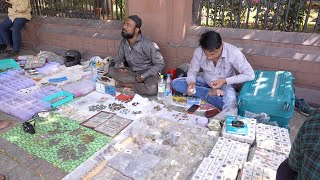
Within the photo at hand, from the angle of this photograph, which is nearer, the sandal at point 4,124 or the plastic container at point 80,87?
the sandal at point 4,124

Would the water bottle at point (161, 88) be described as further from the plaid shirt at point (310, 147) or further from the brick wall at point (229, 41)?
the plaid shirt at point (310, 147)

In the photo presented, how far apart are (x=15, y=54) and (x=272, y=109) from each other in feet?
20.6

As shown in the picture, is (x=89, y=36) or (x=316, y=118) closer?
(x=316, y=118)

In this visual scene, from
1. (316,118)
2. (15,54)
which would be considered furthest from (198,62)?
(15,54)

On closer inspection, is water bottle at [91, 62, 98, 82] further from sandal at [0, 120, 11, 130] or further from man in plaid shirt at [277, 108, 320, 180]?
man in plaid shirt at [277, 108, 320, 180]

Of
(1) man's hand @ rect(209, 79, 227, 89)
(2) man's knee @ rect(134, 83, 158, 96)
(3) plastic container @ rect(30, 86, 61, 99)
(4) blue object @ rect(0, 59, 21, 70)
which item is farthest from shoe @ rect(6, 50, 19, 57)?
(1) man's hand @ rect(209, 79, 227, 89)

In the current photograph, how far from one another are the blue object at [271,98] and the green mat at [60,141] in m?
1.76

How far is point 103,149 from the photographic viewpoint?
2795mm

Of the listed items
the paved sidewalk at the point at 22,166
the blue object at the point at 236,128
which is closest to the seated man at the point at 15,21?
the paved sidewalk at the point at 22,166

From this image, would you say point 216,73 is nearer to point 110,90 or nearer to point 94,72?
point 110,90

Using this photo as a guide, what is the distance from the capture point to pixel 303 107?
3637mm

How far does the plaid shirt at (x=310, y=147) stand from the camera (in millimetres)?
1117

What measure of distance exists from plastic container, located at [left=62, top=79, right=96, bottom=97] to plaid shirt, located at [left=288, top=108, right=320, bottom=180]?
3.54 meters

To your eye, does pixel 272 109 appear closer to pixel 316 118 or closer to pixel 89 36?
pixel 316 118
